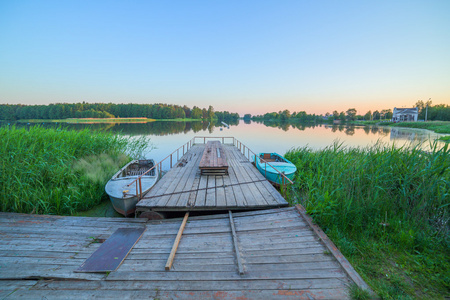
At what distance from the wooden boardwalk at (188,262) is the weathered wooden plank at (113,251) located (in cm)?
12

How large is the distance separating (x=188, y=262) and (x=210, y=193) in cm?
282

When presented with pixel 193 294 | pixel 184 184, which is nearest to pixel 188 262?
pixel 193 294

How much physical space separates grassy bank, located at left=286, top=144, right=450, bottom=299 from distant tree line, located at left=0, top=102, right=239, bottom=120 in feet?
316

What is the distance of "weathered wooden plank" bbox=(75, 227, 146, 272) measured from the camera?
2.99 metres

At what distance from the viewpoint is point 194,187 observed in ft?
21.0

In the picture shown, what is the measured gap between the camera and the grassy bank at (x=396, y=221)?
2711mm

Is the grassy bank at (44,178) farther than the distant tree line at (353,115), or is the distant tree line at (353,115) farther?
the distant tree line at (353,115)

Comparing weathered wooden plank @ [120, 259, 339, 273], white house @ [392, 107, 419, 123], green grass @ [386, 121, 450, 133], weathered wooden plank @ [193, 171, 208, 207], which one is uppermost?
white house @ [392, 107, 419, 123]

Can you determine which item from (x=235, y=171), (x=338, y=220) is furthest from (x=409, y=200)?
(x=235, y=171)

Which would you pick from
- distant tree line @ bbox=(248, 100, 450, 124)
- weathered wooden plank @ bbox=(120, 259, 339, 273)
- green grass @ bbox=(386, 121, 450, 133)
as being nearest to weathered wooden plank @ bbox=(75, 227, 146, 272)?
weathered wooden plank @ bbox=(120, 259, 339, 273)

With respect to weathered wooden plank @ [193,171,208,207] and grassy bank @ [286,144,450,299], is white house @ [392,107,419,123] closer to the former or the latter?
grassy bank @ [286,144,450,299]

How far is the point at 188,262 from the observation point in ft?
10.1

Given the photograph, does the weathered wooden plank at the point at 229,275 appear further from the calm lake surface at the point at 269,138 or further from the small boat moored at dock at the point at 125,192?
the calm lake surface at the point at 269,138

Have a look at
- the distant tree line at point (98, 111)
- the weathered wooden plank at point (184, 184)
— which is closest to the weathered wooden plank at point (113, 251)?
the weathered wooden plank at point (184, 184)
